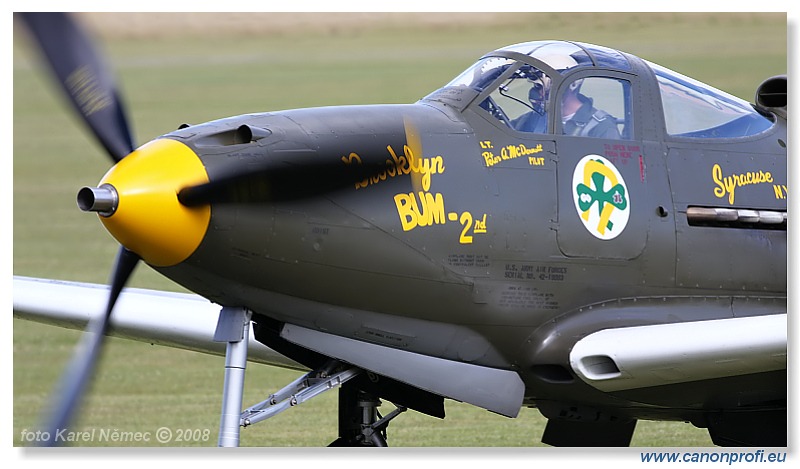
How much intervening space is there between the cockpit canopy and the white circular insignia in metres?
0.21

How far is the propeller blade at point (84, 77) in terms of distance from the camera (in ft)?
22.3

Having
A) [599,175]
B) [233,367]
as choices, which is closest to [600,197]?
[599,175]

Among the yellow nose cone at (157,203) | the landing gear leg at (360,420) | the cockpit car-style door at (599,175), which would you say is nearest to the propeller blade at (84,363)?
the yellow nose cone at (157,203)

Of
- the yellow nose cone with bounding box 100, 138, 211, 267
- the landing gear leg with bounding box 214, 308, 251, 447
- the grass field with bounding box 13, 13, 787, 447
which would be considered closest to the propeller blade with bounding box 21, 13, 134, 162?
the grass field with bounding box 13, 13, 787, 447

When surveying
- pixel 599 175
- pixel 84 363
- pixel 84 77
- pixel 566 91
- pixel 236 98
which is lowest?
pixel 236 98

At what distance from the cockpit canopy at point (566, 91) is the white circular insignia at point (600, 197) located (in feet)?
0.70

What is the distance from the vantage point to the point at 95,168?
30.0 metres

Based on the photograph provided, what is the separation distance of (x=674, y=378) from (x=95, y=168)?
24160 mm

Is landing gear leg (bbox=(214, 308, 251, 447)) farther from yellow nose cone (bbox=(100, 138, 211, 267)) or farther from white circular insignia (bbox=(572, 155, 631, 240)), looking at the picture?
white circular insignia (bbox=(572, 155, 631, 240))

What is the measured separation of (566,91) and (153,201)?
260 cm

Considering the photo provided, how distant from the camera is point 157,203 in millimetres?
6289

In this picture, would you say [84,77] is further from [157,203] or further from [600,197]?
[600,197]

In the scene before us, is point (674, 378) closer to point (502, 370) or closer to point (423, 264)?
point (502, 370)

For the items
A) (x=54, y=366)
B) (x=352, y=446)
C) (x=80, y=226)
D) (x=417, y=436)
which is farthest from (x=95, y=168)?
(x=352, y=446)
